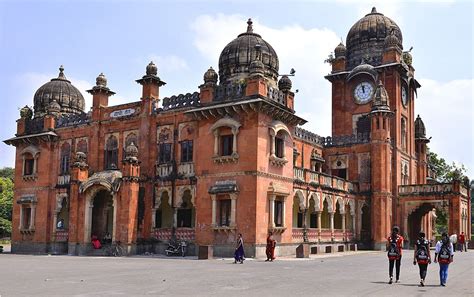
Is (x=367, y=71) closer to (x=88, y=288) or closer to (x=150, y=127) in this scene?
(x=150, y=127)

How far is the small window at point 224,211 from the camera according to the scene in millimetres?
29312

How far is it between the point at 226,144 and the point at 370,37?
82.0 ft

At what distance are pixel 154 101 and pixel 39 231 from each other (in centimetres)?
1220

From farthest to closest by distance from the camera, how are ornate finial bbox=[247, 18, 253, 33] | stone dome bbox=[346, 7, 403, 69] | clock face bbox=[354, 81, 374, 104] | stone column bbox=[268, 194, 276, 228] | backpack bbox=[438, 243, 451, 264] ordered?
stone dome bbox=[346, 7, 403, 69] → clock face bbox=[354, 81, 374, 104] → ornate finial bbox=[247, 18, 253, 33] → stone column bbox=[268, 194, 276, 228] → backpack bbox=[438, 243, 451, 264]

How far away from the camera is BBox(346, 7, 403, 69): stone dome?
48791 mm

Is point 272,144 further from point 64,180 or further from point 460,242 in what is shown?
point 460,242

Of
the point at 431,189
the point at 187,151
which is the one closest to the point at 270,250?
the point at 187,151

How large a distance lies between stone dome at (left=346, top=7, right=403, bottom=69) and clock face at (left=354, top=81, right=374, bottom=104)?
2.19 m

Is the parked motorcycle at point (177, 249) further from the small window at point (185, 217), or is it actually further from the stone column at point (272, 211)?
the stone column at point (272, 211)

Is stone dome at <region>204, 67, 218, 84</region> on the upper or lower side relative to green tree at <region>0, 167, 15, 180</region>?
upper

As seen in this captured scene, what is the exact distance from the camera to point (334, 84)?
1956 inches

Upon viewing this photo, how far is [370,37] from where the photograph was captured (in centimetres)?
4928

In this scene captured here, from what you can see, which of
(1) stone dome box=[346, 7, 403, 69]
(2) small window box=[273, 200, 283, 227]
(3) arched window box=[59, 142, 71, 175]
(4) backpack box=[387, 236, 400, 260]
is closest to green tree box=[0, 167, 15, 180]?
(3) arched window box=[59, 142, 71, 175]

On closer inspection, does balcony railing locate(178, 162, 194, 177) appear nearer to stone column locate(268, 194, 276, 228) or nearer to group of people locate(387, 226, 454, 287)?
stone column locate(268, 194, 276, 228)
